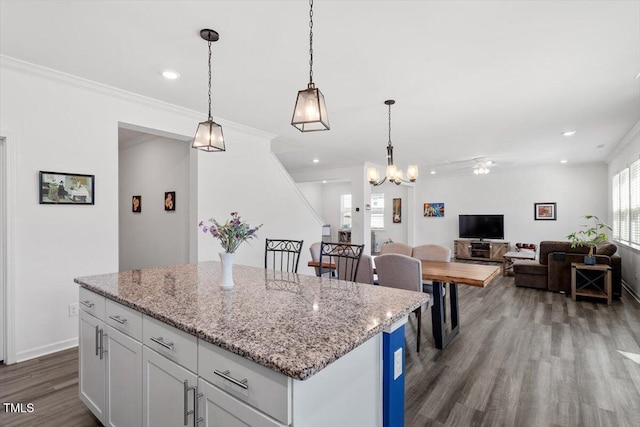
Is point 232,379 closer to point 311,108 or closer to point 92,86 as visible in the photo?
point 311,108

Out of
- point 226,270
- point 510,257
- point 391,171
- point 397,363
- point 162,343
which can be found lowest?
point 510,257

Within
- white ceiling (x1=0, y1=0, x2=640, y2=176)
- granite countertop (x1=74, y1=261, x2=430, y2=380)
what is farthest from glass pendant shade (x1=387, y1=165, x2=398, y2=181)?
granite countertop (x1=74, y1=261, x2=430, y2=380)

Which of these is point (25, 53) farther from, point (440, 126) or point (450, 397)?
point (440, 126)

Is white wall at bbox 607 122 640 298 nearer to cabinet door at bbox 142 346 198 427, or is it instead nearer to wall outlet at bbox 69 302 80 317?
cabinet door at bbox 142 346 198 427

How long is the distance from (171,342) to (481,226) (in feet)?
31.6

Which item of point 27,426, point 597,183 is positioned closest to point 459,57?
point 27,426

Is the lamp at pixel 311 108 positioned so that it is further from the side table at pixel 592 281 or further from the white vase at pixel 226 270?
the side table at pixel 592 281

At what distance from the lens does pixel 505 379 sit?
8.45 ft

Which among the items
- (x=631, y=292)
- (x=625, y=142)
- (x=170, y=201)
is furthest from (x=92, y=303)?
(x=625, y=142)

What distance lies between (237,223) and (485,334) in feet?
10.2

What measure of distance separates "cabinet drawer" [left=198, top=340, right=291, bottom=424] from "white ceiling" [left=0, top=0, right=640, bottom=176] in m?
2.02

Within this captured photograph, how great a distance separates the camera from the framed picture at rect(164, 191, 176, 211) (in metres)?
4.75

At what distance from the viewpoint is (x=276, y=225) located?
5301 millimetres

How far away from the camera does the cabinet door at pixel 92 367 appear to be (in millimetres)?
1855
